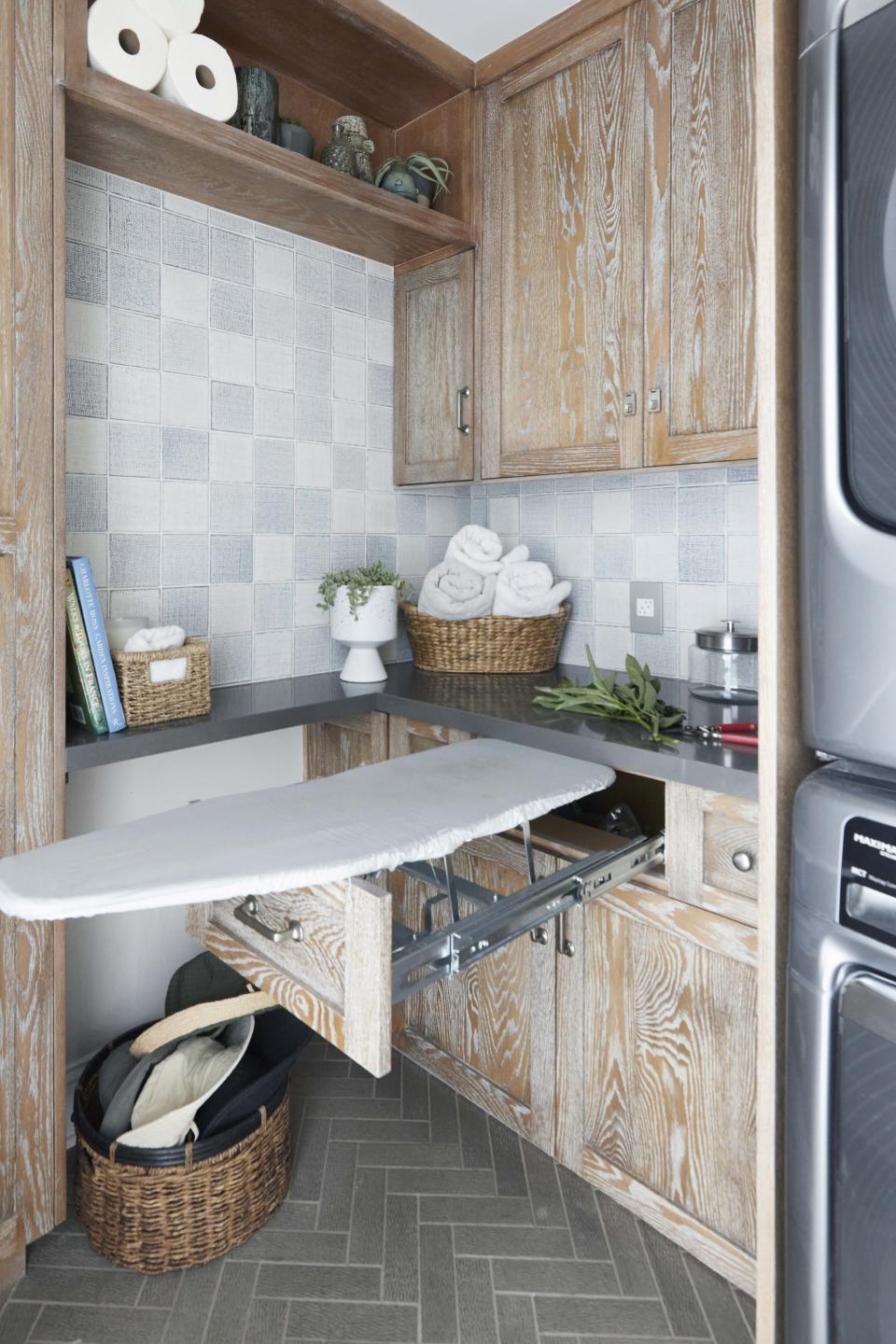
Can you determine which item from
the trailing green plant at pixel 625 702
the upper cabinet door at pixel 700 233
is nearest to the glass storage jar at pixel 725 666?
the trailing green plant at pixel 625 702

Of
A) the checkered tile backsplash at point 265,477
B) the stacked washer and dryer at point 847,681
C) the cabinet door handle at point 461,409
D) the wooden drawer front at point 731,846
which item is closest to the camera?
the stacked washer and dryer at point 847,681

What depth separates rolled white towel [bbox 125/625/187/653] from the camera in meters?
1.60

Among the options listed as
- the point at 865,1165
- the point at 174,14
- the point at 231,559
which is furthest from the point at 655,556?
the point at 865,1165

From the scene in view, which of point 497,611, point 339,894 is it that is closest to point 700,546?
point 497,611

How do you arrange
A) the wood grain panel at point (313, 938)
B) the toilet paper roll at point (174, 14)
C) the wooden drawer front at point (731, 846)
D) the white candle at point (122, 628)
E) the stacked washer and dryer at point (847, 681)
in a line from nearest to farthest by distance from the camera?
the stacked washer and dryer at point (847, 681)
the wood grain panel at point (313, 938)
the wooden drawer front at point (731, 846)
the toilet paper roll at point (174, 14)
the white candle at point (122, 628)

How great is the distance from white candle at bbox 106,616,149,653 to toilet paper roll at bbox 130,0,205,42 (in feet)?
3.64

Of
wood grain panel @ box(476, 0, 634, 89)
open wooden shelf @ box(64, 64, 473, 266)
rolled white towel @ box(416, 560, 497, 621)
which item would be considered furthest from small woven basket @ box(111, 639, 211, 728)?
wood grain panel @ box(476, 0, 634, 89)

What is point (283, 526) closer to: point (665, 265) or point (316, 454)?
point (316, 454)

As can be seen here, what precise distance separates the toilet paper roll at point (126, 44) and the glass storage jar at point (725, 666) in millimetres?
1489

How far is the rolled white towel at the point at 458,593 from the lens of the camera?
82.3 inches

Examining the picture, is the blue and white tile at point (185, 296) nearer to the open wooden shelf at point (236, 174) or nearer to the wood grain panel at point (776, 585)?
the open wooden shelf at point (236, 174)

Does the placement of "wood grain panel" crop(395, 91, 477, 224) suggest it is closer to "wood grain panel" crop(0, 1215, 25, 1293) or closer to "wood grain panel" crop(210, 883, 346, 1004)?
"wood grain panel" crop(210, 883, 346, 1004)

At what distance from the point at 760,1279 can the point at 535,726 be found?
3.09ft

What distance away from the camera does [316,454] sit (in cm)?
213
